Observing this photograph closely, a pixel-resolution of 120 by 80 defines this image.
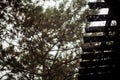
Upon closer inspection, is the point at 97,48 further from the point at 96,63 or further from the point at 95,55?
the point at 96,63

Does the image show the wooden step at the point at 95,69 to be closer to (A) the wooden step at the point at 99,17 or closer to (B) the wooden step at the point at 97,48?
(B) the wooden step at the point at 97,48

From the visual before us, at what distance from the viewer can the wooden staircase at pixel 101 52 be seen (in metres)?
4.30

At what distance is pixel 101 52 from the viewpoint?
15.5 ft

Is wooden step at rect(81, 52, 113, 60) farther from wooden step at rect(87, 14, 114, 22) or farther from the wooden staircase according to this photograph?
wooden step at rect(87, 14, 114, 22)

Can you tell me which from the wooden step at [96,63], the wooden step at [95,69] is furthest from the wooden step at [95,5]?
the wooden step at [95,69]

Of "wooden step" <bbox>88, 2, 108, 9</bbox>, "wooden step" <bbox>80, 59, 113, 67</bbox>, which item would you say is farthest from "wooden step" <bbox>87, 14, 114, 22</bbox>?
"wooden step" <bbox>80, 59, 113, 67</bbox>

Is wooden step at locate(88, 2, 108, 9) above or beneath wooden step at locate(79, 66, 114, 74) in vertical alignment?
above

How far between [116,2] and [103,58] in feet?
5.44

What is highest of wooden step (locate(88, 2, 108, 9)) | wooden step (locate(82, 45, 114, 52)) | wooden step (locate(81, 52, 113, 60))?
wooden step (locate(88, 2, 108, 9))

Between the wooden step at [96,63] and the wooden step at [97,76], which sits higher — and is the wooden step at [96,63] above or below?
above

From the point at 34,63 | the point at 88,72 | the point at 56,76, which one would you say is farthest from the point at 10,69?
the point at 88,72

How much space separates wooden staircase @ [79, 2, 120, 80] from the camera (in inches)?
169

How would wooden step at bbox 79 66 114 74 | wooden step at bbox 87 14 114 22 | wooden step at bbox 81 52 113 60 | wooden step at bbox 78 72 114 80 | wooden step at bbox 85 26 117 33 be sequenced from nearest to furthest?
wooden step at bbox 87 14 114 22
wooden step at bbox 85 26 117 33
wooden step at bbox 81 52 113 60
wooden step at bbox 79 66 114 74
wooden step at bbox 78 72 114 80

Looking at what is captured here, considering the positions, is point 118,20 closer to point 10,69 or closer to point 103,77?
point 103,77
